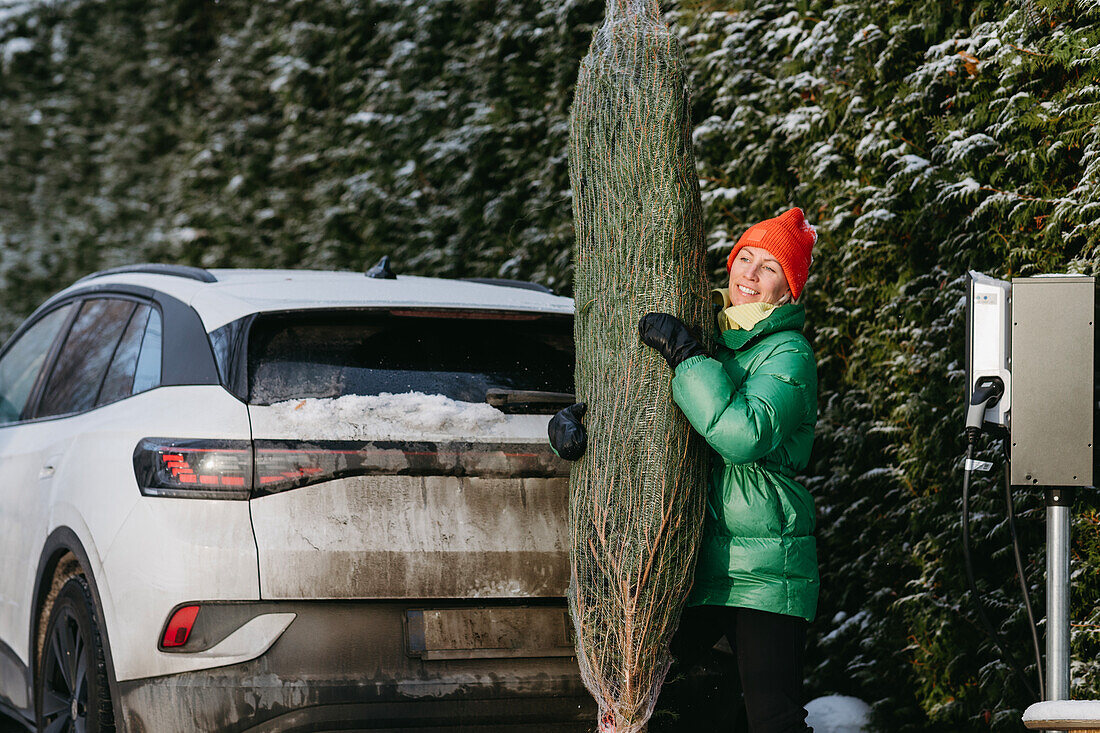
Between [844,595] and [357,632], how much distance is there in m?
2.35

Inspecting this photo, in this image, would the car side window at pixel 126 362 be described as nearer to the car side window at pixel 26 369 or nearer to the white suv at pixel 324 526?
the white suv at pixel 324 526

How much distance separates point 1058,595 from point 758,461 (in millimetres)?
905

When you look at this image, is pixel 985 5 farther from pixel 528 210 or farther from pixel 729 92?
pixel 528 210

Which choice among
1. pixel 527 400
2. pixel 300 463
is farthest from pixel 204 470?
pixel 527 400

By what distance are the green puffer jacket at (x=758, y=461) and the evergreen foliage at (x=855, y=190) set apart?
A: 1.35 metres

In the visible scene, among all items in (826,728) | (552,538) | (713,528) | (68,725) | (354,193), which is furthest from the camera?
(354,193)

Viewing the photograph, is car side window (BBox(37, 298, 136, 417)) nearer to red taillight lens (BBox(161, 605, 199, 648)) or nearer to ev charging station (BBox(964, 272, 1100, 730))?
red taillight lens (BBox(161, 605, 199, 648))

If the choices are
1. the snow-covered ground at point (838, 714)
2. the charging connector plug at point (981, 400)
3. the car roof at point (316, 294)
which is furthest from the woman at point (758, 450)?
the snow-covered ground at point (838, 714)

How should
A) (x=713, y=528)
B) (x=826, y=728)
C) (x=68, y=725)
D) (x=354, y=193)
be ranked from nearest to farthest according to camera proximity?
(x=713, y=528)
(x=68, y=725)
(x=826, y=728)
(x=354, y=193)

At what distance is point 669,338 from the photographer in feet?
8.68

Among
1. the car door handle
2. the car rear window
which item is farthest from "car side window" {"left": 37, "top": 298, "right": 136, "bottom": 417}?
the car rear window

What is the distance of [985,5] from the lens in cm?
404

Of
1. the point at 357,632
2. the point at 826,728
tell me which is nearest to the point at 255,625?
the point at 357,632

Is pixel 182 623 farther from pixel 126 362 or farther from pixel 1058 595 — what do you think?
pixel 1058 595
